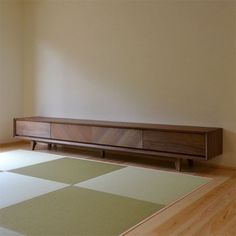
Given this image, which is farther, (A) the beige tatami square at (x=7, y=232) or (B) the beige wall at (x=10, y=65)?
(B) the beige wall at (x=10, y=65)

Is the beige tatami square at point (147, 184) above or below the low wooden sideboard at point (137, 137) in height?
below

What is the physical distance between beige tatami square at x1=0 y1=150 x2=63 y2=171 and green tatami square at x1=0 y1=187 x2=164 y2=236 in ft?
4.19

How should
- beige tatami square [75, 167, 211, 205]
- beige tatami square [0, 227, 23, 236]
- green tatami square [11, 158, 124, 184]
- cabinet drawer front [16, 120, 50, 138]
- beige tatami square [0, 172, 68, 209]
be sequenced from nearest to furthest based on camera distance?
beige tatami square [0, 227, 23, 236] < beige tatami square [0, 172, 68, 209] < beige tatami square [75, 167, 211, 205] < green tatami square [11, 158, 124, 184] < cabinet drawer front [16, 120, 50, 138]

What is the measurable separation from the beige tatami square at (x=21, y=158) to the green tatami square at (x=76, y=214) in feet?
4.19

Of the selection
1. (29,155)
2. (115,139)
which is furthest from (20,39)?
(115,139)

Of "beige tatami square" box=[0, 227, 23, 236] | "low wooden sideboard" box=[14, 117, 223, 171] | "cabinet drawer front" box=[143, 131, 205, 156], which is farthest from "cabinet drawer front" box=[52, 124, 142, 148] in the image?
"beige tatami square" box=[0, 227, 23, 236]

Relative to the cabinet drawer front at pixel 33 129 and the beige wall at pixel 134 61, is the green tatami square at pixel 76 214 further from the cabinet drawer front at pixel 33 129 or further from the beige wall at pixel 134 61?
the cabinet drawer front at pixel 33 129

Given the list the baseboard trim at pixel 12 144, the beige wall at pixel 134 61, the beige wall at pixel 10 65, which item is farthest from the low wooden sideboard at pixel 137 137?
the beige wall at pixel 10 65

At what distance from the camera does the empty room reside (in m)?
2.55

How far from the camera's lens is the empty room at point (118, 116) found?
2555mm

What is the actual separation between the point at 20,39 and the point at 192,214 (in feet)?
15.0

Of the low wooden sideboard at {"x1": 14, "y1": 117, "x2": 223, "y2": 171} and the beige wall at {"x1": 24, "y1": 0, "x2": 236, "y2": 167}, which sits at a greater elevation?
the beige wall at {"x1": 24, "y1": 0, "x2": 236, "y2": 167}

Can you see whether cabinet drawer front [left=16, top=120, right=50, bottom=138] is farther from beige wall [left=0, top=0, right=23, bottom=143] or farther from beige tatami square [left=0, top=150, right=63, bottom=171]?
beige wall [left=0, top=0, right=23, bottom=143]

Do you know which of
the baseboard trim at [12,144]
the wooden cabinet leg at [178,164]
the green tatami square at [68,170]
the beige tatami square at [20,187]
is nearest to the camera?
the beige tatami square at [20,187]
